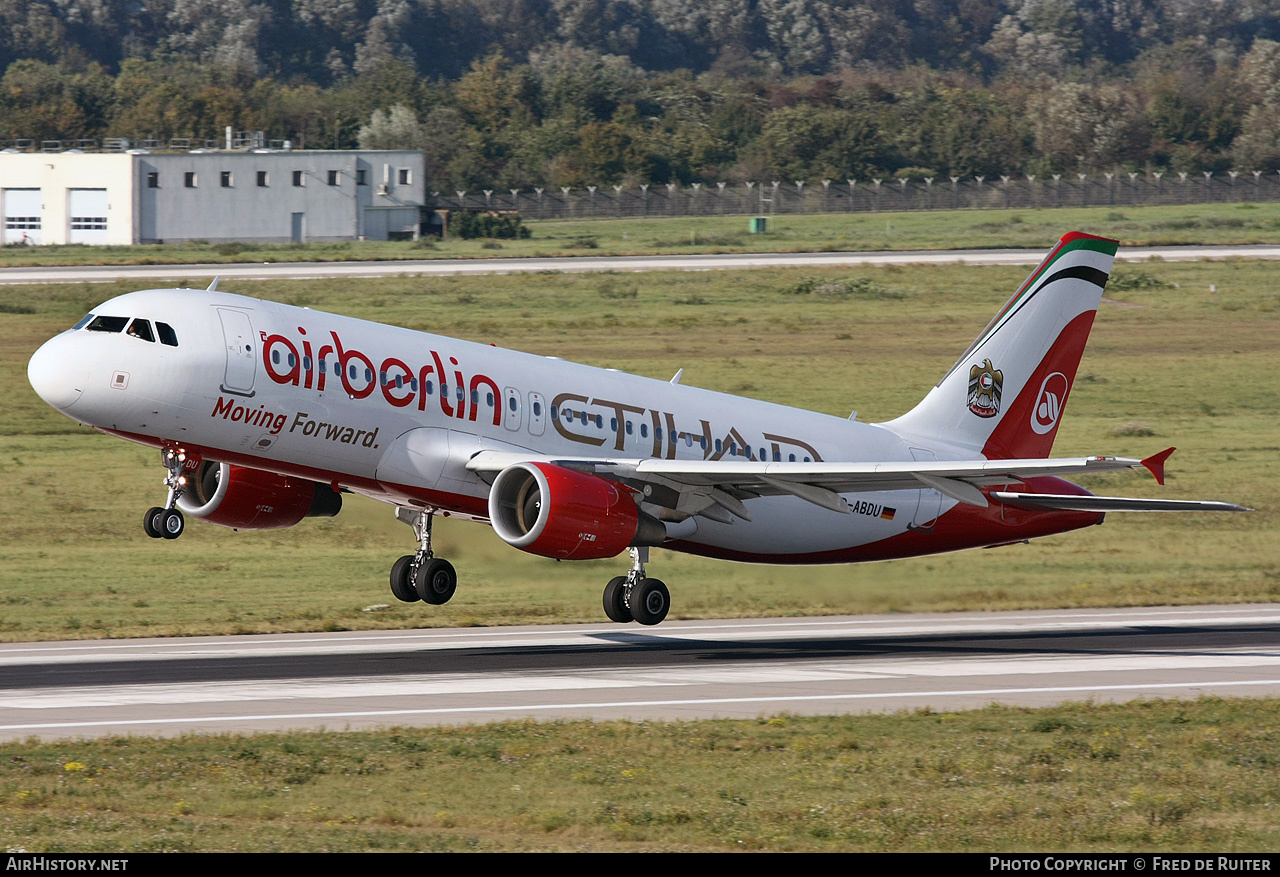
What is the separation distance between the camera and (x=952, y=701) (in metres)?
32.2

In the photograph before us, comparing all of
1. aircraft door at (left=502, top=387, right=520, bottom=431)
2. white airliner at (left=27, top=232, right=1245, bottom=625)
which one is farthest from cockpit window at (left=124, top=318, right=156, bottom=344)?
aircraft door at (left=502, top=387, right=520, bottom=431)

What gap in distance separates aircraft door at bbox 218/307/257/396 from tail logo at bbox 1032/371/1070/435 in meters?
22.3

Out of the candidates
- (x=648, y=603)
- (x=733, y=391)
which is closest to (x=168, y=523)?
(x=648, y=603)

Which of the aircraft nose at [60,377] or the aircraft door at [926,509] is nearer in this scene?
the aircraft nose at [60,377]

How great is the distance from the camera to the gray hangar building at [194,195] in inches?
5394

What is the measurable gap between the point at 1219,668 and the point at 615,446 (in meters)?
14.1

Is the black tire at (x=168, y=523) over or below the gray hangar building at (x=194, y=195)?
below

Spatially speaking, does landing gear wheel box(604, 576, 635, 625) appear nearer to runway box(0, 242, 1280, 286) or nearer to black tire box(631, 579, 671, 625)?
black tire box(631, 579, 671, 625)

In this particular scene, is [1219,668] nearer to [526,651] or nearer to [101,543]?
[526,651]

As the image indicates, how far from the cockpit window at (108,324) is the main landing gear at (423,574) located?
28.6 ft

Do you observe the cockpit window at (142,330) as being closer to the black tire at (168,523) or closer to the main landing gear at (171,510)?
the main landing gear at (171,510)

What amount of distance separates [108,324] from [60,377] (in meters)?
1.58

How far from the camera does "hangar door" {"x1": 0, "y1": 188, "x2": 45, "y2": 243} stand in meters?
140

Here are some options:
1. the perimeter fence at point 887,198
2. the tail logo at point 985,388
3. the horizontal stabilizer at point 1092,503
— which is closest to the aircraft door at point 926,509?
the horizontal stabilizer at point 1092,503
